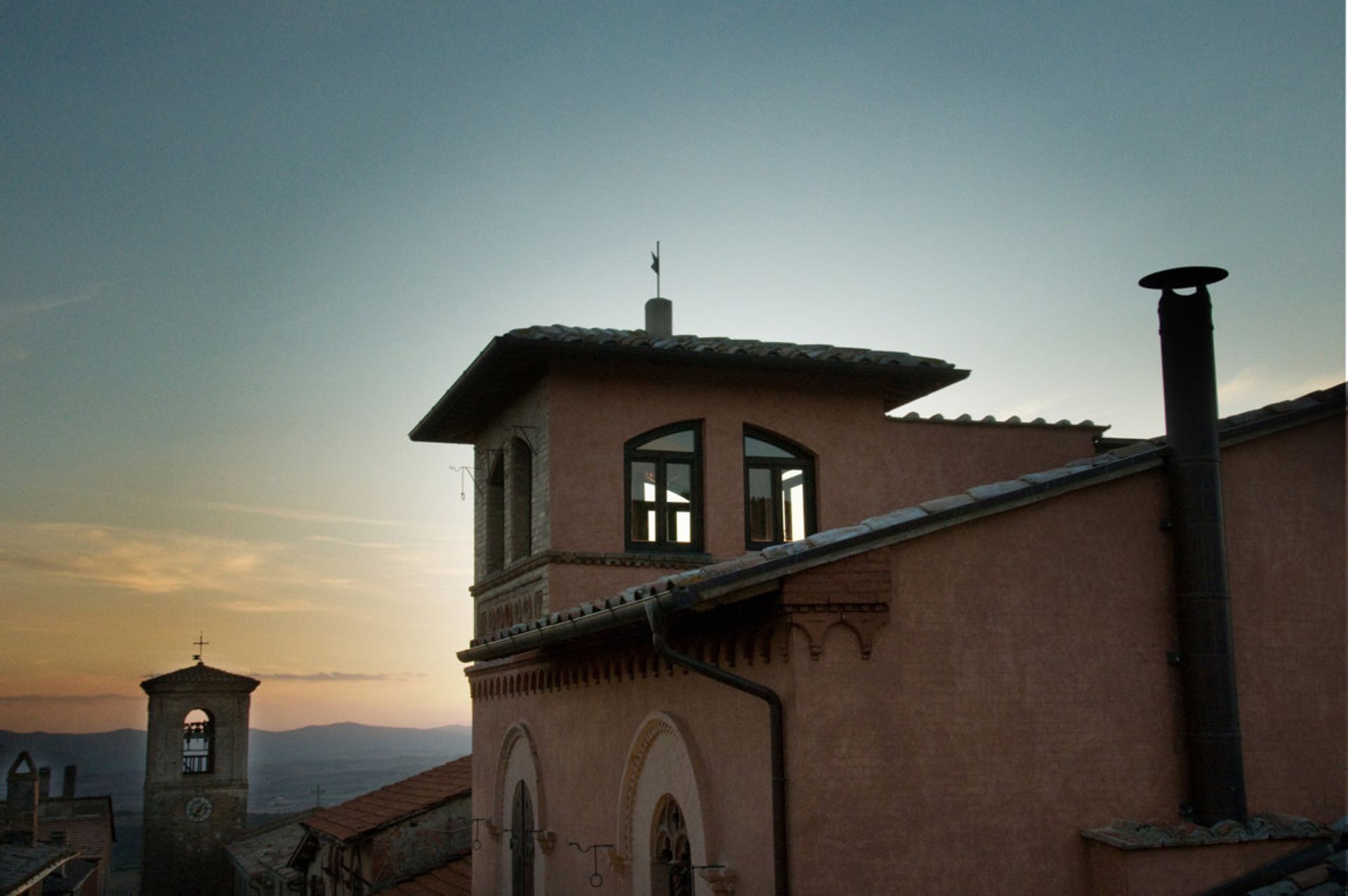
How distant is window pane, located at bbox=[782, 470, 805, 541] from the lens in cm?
1395

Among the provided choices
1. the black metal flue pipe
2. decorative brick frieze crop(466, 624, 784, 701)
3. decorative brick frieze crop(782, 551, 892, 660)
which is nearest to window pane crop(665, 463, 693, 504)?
decorative brick frieze crop(466, 624, 784, 701)

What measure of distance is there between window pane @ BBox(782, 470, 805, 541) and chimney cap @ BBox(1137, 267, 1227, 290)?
585cm

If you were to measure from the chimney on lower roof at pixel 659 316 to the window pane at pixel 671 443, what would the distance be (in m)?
1.75

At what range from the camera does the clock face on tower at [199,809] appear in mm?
46281

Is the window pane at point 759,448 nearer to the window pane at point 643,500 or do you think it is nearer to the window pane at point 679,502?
the window pane at point 679,502

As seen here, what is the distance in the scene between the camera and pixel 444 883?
16.7m

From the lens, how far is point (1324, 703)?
8.48 metres

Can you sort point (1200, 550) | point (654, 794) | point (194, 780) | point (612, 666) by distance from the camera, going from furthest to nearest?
point (194, 780) → point (612, 666) → point (654, 794) → point (1200, 550)

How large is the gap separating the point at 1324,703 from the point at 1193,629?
1.22 metres

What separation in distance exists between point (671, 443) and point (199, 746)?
39.0 m

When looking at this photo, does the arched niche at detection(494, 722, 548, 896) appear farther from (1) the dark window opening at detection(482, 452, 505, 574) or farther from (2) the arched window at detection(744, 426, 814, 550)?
(2) the arched window at detection(744, 426, 814, 550)

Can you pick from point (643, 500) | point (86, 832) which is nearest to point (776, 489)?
point (643, 500)

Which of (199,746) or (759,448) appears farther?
(199,746)

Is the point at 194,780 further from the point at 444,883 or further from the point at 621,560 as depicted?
the point at 621,560
